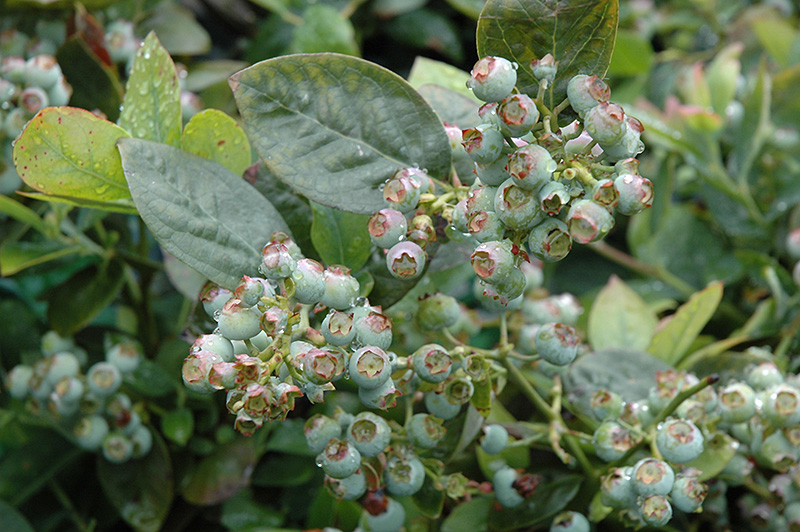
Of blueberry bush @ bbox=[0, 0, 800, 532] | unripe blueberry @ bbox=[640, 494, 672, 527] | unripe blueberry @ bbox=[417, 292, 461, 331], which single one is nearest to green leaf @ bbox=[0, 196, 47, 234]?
blueberry bush @ bbox=[0, 0, 800, 532]

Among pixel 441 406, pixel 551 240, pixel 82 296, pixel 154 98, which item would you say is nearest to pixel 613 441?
pixel 441 406

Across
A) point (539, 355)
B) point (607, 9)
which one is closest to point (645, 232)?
point (539, 355)

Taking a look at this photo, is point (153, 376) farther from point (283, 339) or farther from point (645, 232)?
point (645, 232)

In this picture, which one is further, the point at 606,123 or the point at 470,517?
the point at 470,517

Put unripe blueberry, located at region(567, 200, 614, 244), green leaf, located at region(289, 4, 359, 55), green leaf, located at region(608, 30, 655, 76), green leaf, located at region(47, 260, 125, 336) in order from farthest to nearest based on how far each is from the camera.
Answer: green leaf, located at region(608, 30, 655, 76)
green leaf, located at region(289, 4, 359, 55)
green leaf, located at region(47, 260, 125, 336)
unripe blueberry, located at region(567, 200, 614, 244)

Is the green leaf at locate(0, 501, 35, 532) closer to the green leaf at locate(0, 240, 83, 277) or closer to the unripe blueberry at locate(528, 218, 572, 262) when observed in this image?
the green leaf at locate(0, 240, 83, 277)

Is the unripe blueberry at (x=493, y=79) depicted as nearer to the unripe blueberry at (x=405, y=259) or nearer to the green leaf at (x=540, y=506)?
the unripe blueberry at (x=405, y=259)

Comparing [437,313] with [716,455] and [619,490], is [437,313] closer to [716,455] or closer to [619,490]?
[619,490]
